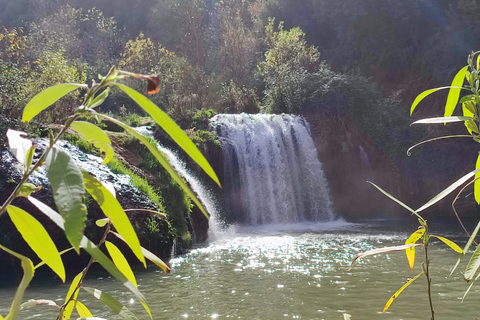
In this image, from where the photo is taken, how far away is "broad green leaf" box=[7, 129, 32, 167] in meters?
0.66

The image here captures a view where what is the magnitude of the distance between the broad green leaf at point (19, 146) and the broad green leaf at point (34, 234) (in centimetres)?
8

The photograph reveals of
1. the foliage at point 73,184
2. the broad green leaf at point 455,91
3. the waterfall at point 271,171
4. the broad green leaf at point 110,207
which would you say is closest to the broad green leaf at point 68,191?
the foliage at point 73,184

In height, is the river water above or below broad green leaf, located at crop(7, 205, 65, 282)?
below

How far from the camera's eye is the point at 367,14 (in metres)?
23.0

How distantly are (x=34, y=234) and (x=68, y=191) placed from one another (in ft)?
0.68

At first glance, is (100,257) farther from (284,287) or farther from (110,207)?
(284,287)

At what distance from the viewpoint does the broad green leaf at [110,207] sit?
709 millimetres

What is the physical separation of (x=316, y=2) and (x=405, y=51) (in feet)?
19.5

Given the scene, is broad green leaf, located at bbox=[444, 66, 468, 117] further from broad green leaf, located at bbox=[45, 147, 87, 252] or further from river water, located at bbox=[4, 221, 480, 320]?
river water, located at bbox=[4, 221, 480, 320]

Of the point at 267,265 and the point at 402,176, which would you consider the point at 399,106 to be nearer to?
the point at 402,176

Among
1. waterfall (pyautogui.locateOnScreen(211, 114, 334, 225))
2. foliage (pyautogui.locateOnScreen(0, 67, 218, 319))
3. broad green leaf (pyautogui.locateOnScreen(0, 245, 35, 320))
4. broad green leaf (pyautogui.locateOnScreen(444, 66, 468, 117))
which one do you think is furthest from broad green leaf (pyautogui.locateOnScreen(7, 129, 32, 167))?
waterfall (pyautogui.locateOnScreen(211, 114, 334, 225))

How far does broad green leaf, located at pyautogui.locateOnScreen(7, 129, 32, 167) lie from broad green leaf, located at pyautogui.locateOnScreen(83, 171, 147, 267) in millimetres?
83

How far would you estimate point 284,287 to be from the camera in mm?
6988

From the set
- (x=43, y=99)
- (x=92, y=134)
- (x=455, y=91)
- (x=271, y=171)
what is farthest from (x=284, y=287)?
(x=271, y=171)
